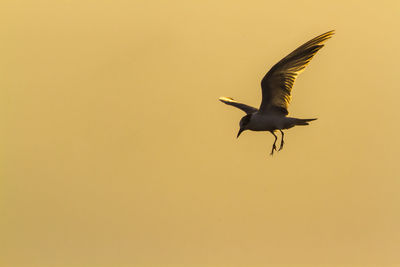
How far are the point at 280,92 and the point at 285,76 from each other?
898 mm

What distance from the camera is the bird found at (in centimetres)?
3619

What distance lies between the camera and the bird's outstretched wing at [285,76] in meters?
36.0

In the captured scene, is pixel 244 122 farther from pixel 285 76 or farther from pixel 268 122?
pixel 285 76

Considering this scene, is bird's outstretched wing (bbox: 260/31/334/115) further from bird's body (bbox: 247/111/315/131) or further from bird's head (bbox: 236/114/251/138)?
bird's head (bbox: 236/114/251/138)

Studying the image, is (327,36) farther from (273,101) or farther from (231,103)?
(231,103)

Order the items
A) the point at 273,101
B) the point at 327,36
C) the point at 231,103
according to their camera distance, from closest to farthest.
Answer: the point at 327,36, the point at 273,101, the point at 231,103

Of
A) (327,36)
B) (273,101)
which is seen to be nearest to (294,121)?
(273,101)

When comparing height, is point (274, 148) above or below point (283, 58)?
below

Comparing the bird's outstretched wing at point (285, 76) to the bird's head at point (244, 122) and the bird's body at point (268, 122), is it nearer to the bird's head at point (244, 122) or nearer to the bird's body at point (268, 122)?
the bird's body at point (268, 122)

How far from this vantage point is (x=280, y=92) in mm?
37719

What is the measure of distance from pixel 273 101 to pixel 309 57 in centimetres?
279

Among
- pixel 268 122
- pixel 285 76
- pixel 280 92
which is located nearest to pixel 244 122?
pixel 268 122

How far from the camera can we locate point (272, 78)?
122ft

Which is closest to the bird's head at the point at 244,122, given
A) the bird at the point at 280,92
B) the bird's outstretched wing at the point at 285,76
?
the bird at the point at 280,92
